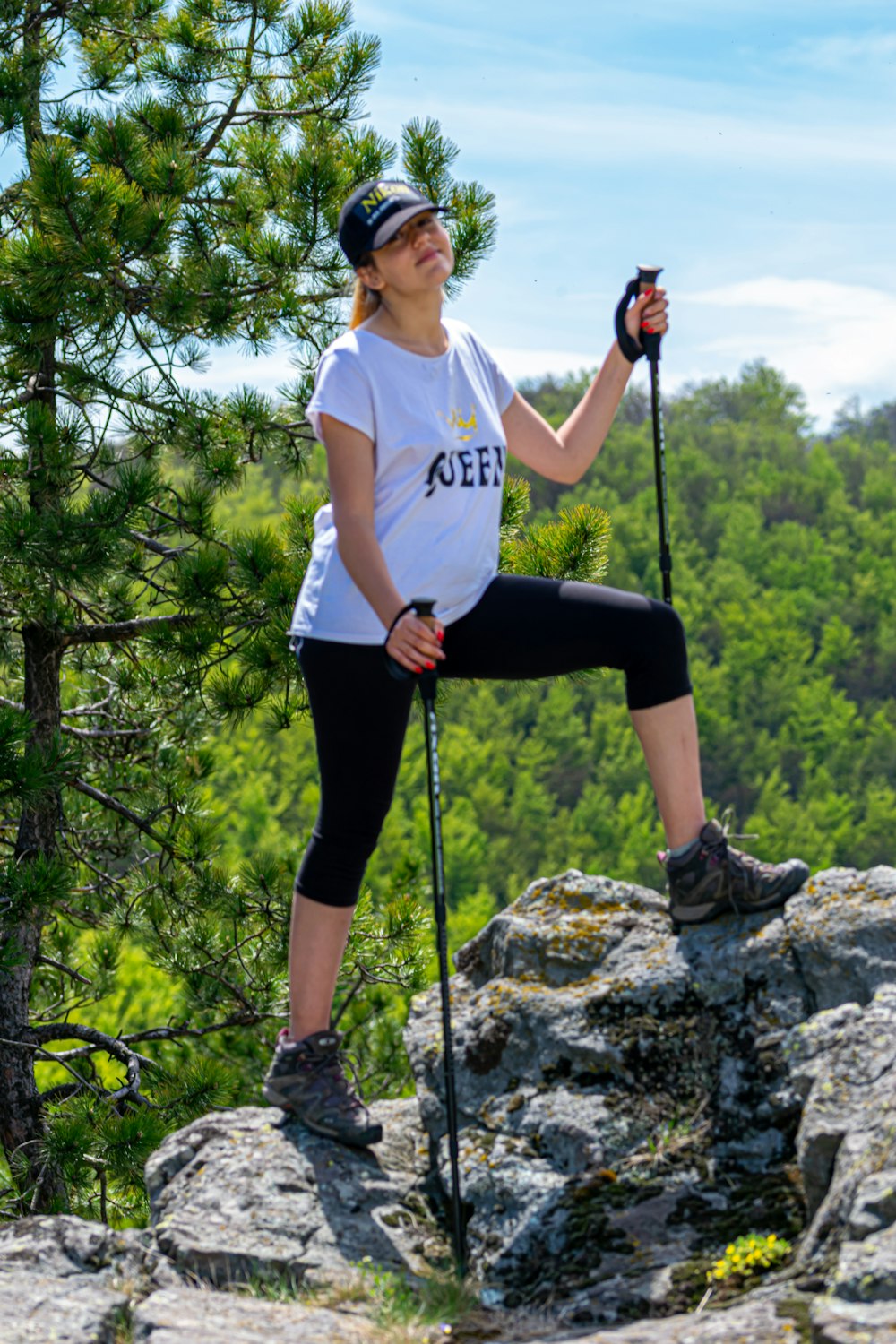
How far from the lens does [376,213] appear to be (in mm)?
2881

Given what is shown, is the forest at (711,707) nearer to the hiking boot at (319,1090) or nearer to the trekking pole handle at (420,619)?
the hiking boot at (319,1090)

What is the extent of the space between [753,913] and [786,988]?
0.22 meters

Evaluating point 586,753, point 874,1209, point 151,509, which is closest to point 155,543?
point 151,509

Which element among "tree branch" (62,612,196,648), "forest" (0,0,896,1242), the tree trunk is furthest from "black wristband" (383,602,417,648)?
"tree branch" (62,612,196,648)

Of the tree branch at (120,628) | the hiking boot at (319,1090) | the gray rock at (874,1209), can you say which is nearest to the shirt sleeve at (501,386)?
the hiking boot at (319,1090)

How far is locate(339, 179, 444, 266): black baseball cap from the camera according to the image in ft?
9.40

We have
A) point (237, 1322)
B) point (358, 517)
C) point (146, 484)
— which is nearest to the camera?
point (237, 1322)

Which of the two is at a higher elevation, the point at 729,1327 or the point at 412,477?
the point at 412,477

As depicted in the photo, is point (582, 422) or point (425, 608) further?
point (582, 422)

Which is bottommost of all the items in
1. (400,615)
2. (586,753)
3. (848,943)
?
(586,753)

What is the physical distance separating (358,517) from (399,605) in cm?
20

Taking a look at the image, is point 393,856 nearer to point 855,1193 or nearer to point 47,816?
point 47,816

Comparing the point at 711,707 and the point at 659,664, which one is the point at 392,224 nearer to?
the point at 659,664

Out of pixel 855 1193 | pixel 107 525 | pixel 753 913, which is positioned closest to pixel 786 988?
pixel 753 913
